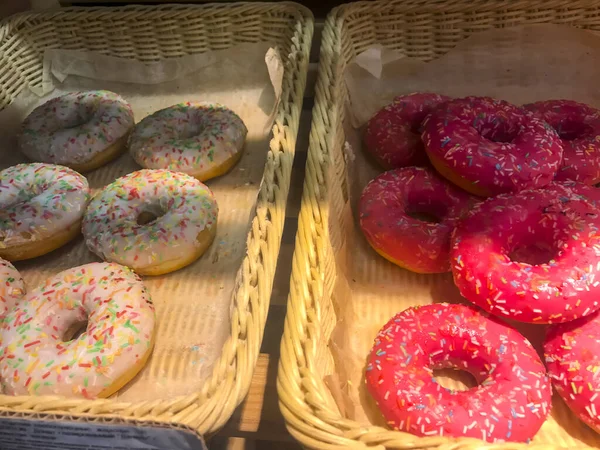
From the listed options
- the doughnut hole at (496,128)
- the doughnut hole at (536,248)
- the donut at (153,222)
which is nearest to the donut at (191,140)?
the donut at (153,222)

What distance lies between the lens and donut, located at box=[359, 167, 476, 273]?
1.23 meters

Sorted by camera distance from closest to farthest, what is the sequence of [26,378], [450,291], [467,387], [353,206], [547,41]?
[26,378]
[467,387]
[450,291]
[353,206]
[547,41]

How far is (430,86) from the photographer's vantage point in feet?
5.47

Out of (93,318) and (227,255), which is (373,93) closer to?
(227,255)

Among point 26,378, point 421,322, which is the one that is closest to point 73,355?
point 26,378

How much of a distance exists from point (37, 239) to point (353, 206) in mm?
841

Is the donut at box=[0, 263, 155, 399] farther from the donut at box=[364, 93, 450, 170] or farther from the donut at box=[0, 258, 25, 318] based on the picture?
the donut at box=[364, 93, 450, 170]

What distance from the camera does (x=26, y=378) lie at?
99cm

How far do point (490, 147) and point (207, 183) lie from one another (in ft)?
2.66

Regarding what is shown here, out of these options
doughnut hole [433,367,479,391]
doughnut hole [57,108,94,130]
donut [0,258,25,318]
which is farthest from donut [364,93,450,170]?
donut [0,258,25,318]

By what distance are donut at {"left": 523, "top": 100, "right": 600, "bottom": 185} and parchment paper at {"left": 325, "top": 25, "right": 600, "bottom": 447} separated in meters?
0.15

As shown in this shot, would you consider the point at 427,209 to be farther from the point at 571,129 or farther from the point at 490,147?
the point at 571,129

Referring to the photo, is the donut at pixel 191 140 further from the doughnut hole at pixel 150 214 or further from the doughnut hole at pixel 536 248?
the doughnut hole at pixel 536 248

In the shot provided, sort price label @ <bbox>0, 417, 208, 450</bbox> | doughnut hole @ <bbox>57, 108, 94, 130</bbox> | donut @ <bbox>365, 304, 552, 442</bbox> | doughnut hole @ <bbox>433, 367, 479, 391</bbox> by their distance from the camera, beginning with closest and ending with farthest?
price label @ <bbox>0, 417, 208, 450</bbox>
donut @ <bbox>365, 304, 552, 442</bbox>
doughnut hole @ <bbox>433, 367, 479, 391</bbox>
doughnut hole @ <bbox>57, 108, 94, 130</bbox>
